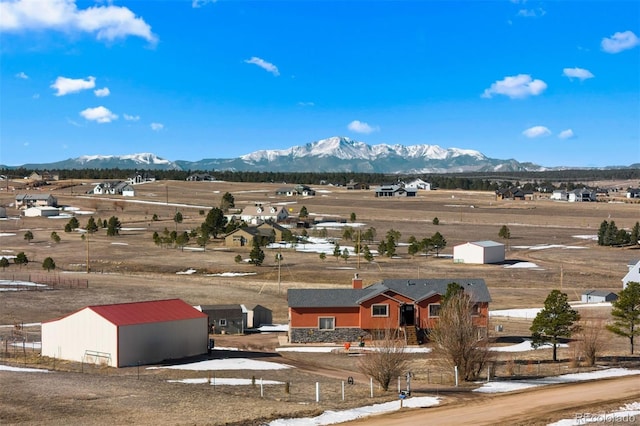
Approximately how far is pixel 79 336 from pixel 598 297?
46438mm

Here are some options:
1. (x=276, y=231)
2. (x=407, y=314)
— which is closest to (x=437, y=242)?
(x=276, y=231)

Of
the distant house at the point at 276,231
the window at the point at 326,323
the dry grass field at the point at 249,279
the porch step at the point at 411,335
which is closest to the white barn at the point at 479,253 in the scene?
the dry grass field at the point at 249,279

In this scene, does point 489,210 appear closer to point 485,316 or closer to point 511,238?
point 511,238

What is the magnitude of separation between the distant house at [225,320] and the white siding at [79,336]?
13.8 m

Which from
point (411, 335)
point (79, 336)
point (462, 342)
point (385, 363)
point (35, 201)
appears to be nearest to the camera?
point (385, 363)

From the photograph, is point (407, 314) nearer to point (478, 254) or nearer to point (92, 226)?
point (478, 254)

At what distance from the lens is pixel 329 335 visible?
170ft

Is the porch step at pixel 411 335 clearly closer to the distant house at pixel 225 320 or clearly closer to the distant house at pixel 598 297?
the distant house at pixel 225 320

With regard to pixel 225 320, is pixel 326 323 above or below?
above

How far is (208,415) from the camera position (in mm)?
27391

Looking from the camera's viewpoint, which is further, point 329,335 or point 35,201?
point 35,201

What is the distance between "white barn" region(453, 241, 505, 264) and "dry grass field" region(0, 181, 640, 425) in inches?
71.1

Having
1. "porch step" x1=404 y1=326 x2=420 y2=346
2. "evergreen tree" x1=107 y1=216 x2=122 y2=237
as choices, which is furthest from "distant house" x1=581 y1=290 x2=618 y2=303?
"evergreen tree" x1=107 y1=216 x2=122 y2=237

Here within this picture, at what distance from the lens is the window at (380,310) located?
170 feet
